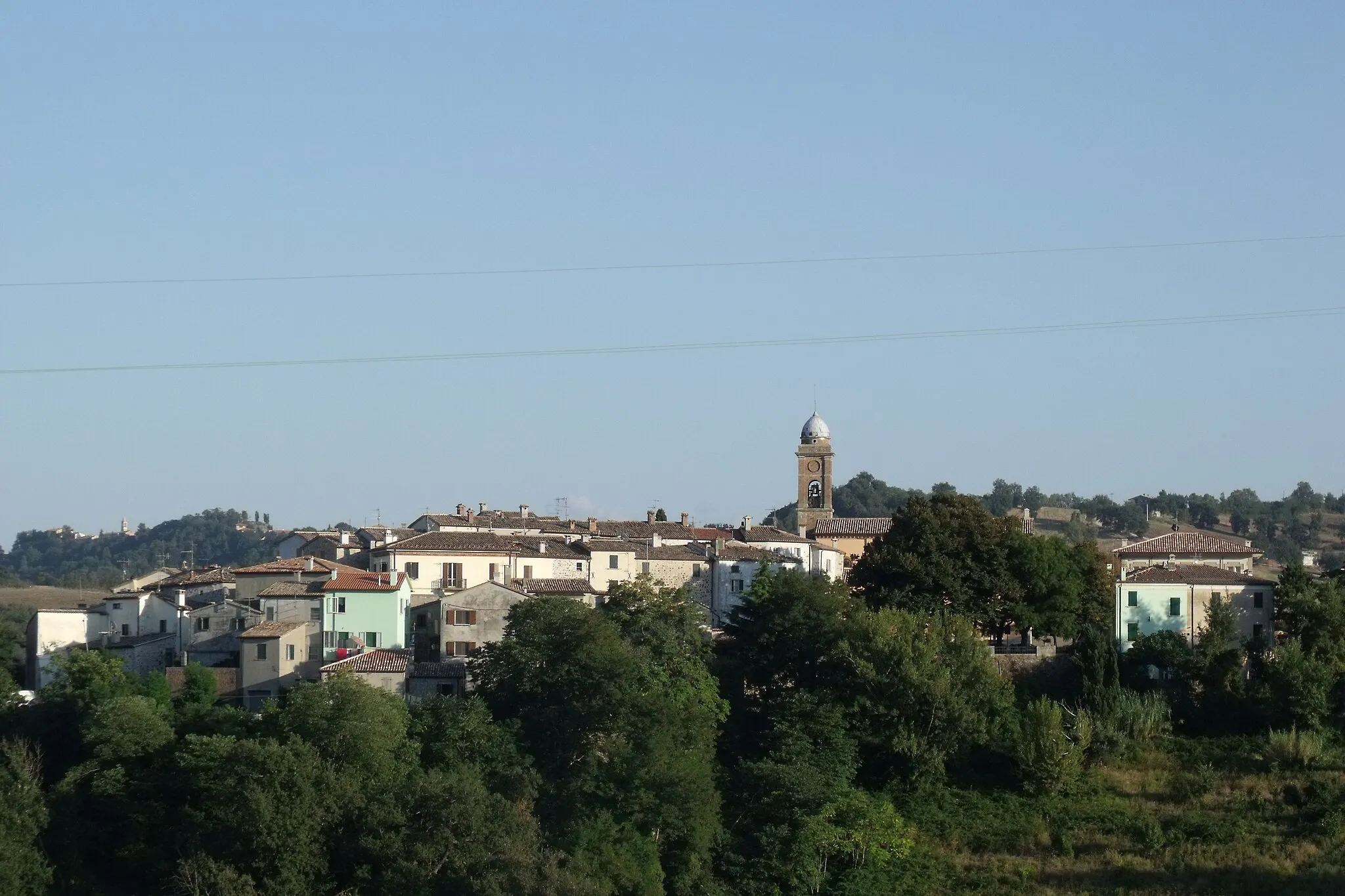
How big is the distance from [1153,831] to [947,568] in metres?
8.68

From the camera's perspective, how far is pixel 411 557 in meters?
50.3

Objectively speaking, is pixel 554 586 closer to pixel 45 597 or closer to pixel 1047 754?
pixel 1047 754

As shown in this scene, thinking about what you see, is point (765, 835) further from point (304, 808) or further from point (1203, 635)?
point (1203, 635)

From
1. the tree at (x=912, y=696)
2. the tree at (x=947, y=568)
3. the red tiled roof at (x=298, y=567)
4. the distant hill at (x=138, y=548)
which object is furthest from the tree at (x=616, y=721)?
the distant hill at (x=138, y=548)

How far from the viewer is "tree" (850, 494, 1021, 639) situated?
45531mm

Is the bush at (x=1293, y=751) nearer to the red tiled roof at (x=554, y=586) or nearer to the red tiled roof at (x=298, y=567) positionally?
the red tiled roof at (x=554, y=586)

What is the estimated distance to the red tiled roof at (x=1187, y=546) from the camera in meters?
54.5

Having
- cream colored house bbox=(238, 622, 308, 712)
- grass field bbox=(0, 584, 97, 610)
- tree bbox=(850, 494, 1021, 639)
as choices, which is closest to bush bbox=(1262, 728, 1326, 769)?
tree bbox=(850, 494, 1021, 639)

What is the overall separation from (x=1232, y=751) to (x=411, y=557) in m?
21.0

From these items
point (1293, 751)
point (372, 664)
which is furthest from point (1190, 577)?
point (372, 664)

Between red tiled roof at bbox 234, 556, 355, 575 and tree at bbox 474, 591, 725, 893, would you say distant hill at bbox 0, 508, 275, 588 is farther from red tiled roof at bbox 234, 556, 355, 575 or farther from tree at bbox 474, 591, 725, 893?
tree at bbox 474, 591, 725, 893

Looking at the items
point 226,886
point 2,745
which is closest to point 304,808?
point 226,886

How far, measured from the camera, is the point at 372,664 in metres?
42.6

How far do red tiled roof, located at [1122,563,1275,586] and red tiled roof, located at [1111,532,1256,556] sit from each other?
562cm
